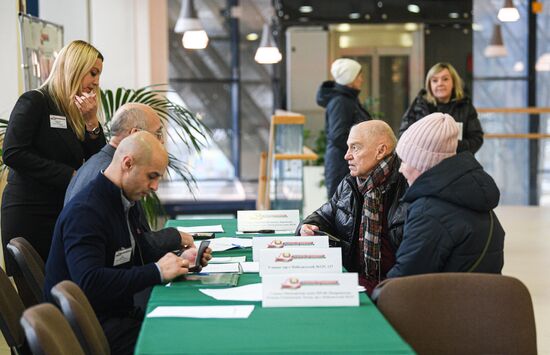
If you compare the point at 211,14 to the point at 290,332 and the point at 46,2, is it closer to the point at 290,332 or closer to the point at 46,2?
the point at 46,2

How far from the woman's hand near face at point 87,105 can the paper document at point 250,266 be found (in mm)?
1495

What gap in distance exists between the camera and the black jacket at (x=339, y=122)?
25.3ft

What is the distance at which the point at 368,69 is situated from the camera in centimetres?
1473

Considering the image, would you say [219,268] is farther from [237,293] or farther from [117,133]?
[117,133]

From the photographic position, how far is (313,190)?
10.7 m

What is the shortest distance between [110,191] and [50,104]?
1.51 m

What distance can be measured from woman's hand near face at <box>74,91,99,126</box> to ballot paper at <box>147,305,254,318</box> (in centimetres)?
213

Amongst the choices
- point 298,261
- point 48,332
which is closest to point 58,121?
point 298,261

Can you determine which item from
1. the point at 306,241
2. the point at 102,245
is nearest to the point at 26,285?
the point at 102,245

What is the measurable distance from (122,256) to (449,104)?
4.75m

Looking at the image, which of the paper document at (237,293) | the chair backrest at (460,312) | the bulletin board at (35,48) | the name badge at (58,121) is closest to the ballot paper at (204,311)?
the paper document at (237,293)

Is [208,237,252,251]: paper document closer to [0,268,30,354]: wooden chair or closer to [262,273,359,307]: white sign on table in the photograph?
[0,268,30,354]: wooden chair

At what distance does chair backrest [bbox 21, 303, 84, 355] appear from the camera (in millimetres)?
2494

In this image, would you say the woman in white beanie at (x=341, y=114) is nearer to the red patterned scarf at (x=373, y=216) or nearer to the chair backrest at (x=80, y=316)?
the red patterned scarf at (x=373, y=216)
